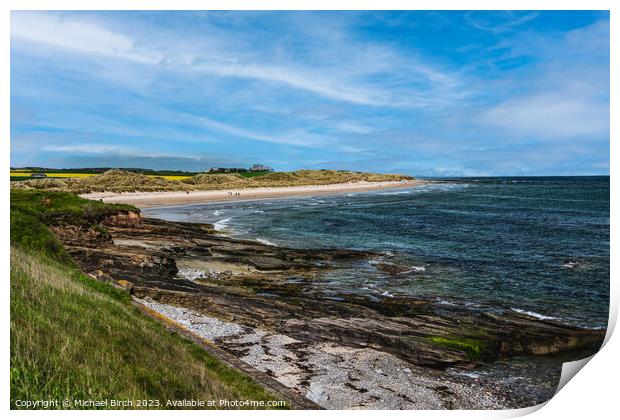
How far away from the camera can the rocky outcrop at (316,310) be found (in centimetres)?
1293

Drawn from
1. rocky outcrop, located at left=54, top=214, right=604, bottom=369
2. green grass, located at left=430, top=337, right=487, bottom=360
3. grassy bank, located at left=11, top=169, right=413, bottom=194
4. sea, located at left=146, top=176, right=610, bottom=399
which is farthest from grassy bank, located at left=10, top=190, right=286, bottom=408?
grassy bank, located at left=11, top=169, right=413, bottom=194

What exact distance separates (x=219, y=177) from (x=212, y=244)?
8760cm

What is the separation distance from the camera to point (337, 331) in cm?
1331

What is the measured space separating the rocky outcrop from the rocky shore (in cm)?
4

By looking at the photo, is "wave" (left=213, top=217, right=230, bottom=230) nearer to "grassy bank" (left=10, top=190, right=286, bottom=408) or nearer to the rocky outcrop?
the rocky outcrop

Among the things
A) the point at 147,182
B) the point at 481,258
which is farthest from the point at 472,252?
the point at 147,182

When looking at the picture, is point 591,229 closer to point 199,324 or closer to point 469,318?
point 469,318

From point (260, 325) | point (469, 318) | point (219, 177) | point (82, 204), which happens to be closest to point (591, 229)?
point (469, 318)

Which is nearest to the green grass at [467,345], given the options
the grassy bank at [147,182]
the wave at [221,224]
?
the wave at [221,224]

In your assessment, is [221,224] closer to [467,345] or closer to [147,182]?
[467,345]

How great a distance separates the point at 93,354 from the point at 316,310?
387 inches

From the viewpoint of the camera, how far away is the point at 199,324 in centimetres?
1315

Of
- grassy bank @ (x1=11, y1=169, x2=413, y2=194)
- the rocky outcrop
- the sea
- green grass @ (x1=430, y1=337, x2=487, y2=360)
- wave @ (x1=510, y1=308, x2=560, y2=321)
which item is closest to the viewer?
green grass @ (x1=430, y1=337, x2=487, y2=360)

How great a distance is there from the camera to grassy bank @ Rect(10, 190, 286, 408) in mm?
5934
